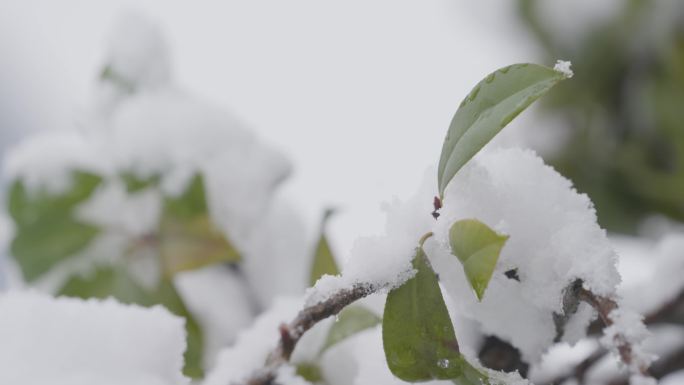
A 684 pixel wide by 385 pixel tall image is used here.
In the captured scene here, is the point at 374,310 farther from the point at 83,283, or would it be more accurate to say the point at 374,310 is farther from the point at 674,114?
the point at 674,114

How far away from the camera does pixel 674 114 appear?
1015mm

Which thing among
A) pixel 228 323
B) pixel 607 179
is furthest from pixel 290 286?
pixel 607 179

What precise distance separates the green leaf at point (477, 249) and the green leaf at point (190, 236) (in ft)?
1.14

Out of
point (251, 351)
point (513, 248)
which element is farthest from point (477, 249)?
point (251, 351)

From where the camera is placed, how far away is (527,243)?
314mm

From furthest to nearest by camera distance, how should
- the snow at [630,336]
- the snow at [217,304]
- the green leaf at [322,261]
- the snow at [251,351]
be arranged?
the snow at [217,304], the green leaf at [322,261], the snow at [251,351], the snow at [630,336]

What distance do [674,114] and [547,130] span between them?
232 mm

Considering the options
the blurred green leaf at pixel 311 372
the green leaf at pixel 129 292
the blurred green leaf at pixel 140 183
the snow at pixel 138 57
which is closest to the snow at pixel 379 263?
the blurred green leaf at pixel 311 372

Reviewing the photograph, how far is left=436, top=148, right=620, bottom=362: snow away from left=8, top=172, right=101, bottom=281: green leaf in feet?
1.40

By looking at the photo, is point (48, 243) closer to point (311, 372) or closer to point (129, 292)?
point (129, 292)

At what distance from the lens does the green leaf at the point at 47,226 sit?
65 cm

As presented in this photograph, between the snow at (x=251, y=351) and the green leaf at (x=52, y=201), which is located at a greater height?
the green leaf at (x=52, y=201)

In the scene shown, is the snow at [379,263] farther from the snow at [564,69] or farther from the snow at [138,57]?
the snow at [138,57]

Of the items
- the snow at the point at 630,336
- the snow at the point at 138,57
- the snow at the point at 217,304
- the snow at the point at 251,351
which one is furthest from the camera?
the snow at the point at 138,57
